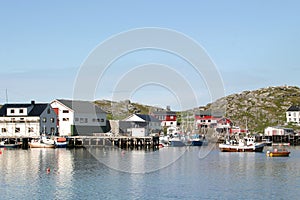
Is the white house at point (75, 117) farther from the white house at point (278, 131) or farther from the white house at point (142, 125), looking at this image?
the white house at point (278, 131)

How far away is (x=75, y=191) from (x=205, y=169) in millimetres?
22399

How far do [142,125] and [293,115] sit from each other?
237ft

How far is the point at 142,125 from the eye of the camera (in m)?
138

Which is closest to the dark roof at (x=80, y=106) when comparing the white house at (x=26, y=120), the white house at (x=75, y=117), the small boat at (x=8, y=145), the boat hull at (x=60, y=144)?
the white house at (x=75, y=117)

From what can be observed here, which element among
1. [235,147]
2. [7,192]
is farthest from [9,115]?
[7,192]

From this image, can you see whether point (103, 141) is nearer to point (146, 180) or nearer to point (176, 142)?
point (176, 142)

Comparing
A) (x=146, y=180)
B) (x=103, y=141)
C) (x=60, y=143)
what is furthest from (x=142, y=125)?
(x=146, y=180)

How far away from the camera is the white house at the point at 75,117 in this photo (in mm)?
122625

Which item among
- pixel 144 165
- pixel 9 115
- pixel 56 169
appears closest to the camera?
pixel 56 169

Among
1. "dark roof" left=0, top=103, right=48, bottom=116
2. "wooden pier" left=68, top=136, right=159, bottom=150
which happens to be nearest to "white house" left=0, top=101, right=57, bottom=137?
"dark roof" left=0, top=103, right=48, bottom=116

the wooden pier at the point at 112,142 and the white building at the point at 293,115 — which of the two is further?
the white building at the point at 293,115

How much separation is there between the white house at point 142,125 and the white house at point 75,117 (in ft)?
33.7

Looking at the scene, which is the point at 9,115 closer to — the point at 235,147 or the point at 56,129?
the point at 56,129

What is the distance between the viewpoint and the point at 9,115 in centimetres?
11856
